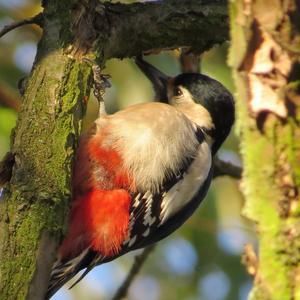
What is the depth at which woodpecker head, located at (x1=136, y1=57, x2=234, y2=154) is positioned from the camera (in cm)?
356

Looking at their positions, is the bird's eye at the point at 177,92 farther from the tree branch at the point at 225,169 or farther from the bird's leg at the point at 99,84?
the bird's leg at the point at 99,84

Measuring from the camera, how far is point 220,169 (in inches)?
146

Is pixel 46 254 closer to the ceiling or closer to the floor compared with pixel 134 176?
closer to the ceiling

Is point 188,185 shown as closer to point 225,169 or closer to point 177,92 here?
point 225,169

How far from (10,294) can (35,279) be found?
0.34 ft

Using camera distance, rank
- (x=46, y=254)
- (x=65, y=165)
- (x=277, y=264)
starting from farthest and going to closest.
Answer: (x=65, y=165)
(x=46, y=254)
(x=277, y=264)

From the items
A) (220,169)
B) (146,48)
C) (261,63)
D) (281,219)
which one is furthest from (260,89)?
(220,169)

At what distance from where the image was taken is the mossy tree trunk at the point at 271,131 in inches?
43.9

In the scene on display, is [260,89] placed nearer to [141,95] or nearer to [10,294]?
[10,294]

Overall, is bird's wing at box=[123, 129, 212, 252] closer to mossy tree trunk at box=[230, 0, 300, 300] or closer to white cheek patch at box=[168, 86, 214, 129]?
white cheek patch at box=[168, 86, 214, 129]

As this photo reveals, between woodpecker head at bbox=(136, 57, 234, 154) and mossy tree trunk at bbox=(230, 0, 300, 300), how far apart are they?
2308 mm

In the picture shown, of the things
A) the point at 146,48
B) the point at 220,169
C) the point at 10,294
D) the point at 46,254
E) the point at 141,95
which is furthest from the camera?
the point at 141,95

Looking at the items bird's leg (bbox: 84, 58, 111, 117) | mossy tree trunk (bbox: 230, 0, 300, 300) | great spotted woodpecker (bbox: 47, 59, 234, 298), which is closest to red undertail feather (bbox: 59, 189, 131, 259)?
great spotted woodpecker (bbox: 47, 59, 234, 298)

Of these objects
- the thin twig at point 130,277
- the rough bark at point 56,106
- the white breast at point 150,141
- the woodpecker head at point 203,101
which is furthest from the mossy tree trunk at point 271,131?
the woodpecker head at point 203,101
